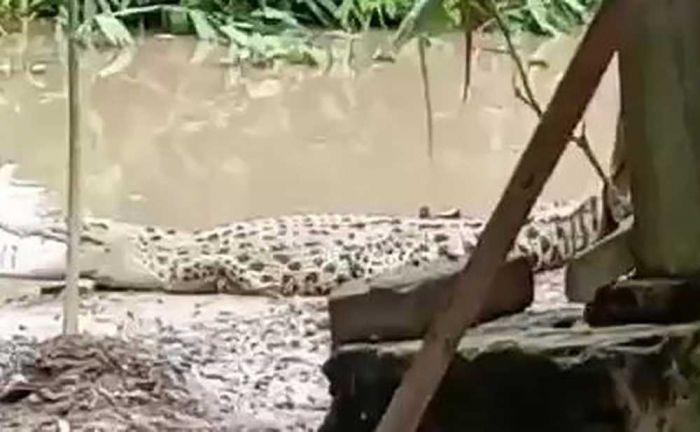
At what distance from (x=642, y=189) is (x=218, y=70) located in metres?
5.63

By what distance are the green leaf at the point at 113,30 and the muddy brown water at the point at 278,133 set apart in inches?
4.0

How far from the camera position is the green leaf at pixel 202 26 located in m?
7.55

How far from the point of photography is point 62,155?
4684mm

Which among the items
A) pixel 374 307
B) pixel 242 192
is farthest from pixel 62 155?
pixel 374 307

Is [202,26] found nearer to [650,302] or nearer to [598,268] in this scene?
[598,268]

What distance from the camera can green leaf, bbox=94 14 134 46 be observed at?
6.75 metres

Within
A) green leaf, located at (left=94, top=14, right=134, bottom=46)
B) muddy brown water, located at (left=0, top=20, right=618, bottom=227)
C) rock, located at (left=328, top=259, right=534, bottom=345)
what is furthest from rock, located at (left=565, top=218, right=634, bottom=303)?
green leaf, located at (left=94, top=14, right=134, bottom=46)

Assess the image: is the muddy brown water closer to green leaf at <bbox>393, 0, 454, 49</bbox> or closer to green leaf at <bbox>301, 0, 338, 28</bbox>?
green leaf at <bbox>301, 0, 338, 28</bbox>

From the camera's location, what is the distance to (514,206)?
84 cm

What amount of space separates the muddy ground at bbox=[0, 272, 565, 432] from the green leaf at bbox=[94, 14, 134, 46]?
3.84 meters

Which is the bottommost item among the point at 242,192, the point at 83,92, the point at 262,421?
the point at 262,421

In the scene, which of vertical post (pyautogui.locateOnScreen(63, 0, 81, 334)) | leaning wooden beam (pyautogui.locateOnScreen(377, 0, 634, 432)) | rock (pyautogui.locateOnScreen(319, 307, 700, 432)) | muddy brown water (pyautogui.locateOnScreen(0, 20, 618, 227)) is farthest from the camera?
muddy brown water (pyautogui.locateOnScreen(0, 20, 618, 227))

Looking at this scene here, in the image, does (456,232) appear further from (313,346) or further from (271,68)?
(271,68)

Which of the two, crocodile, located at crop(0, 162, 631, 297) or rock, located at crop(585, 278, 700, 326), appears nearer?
rock, located at crop(585, 278, 700, 326)
